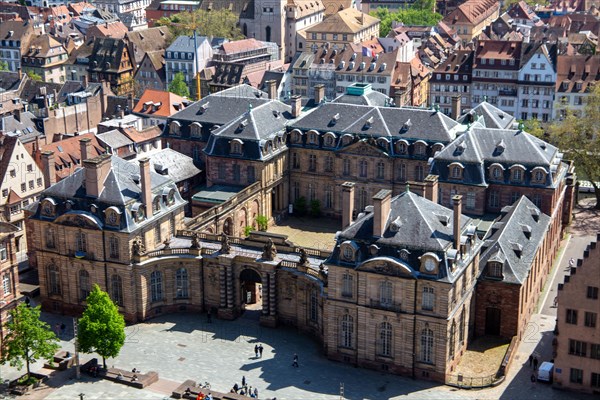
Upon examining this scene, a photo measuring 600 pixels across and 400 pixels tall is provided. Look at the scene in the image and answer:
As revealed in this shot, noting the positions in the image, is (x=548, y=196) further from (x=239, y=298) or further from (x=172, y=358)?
(x=172, y=358)

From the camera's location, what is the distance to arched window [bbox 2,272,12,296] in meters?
97.3

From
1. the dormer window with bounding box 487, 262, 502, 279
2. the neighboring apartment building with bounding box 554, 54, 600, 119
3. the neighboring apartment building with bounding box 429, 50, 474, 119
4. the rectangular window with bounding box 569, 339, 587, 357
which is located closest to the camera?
the rectangular window with bounding box 569, 339, 587, 357

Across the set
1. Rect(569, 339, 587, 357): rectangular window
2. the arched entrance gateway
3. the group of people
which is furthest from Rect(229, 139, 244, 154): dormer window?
Rect(569, 339, 587, 357): rectangular window

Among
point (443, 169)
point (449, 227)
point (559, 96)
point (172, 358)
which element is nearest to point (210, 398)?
point (172, 358)

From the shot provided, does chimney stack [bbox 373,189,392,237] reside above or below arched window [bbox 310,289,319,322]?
above

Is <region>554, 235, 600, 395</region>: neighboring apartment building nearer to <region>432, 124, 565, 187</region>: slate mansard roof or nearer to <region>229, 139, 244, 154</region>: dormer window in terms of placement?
<region>432, 124, 565, 187</region>: slate mansard roof

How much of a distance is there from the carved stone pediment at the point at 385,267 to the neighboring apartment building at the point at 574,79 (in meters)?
95.8

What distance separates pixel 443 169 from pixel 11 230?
55587 mm

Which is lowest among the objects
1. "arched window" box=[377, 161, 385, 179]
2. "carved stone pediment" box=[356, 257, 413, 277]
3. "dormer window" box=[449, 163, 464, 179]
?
"carved stone pediment" box=[356, 257, 413, 277]

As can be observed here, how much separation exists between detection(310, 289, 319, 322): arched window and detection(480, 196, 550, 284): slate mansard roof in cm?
1851

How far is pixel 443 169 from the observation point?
400 ft

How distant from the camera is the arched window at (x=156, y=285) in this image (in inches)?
4198

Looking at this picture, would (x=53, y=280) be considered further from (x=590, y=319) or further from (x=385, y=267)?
(x=590, y=319)

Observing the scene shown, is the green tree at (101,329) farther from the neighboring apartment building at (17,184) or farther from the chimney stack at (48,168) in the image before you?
the chimney stack at (48,168)
